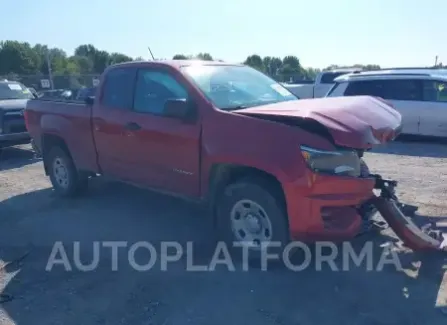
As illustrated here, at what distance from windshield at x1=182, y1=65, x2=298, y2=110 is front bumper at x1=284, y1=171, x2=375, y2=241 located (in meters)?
1.25

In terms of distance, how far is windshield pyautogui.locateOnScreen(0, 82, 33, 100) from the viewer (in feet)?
→ 37.3

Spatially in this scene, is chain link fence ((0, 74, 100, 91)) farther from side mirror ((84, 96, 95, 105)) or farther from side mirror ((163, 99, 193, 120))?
side mirror ((163, 99, 193, 120))

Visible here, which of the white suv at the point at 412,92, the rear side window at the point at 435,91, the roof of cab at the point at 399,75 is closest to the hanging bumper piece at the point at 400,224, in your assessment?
the white suv at the point at 412,92

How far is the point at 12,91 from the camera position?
11578 mm

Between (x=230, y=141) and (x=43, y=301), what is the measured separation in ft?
6.96

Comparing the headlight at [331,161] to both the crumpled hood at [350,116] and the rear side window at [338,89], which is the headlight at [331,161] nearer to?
the crumpled hood at [350,116]

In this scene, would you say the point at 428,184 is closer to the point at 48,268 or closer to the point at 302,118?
the point at 302,118

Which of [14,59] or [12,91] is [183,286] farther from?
[14,59]

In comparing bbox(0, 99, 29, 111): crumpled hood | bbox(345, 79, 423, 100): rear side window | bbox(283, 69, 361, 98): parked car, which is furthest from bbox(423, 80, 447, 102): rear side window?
bbox(0, 99, 29, 111): crumpled hood

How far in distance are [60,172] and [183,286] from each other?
3557 millimetres

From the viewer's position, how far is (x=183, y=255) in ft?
14.8

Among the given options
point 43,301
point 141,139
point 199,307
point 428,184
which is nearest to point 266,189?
point 199,307

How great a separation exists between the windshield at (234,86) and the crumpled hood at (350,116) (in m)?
0.36

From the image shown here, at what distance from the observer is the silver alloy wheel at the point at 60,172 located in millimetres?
6520
